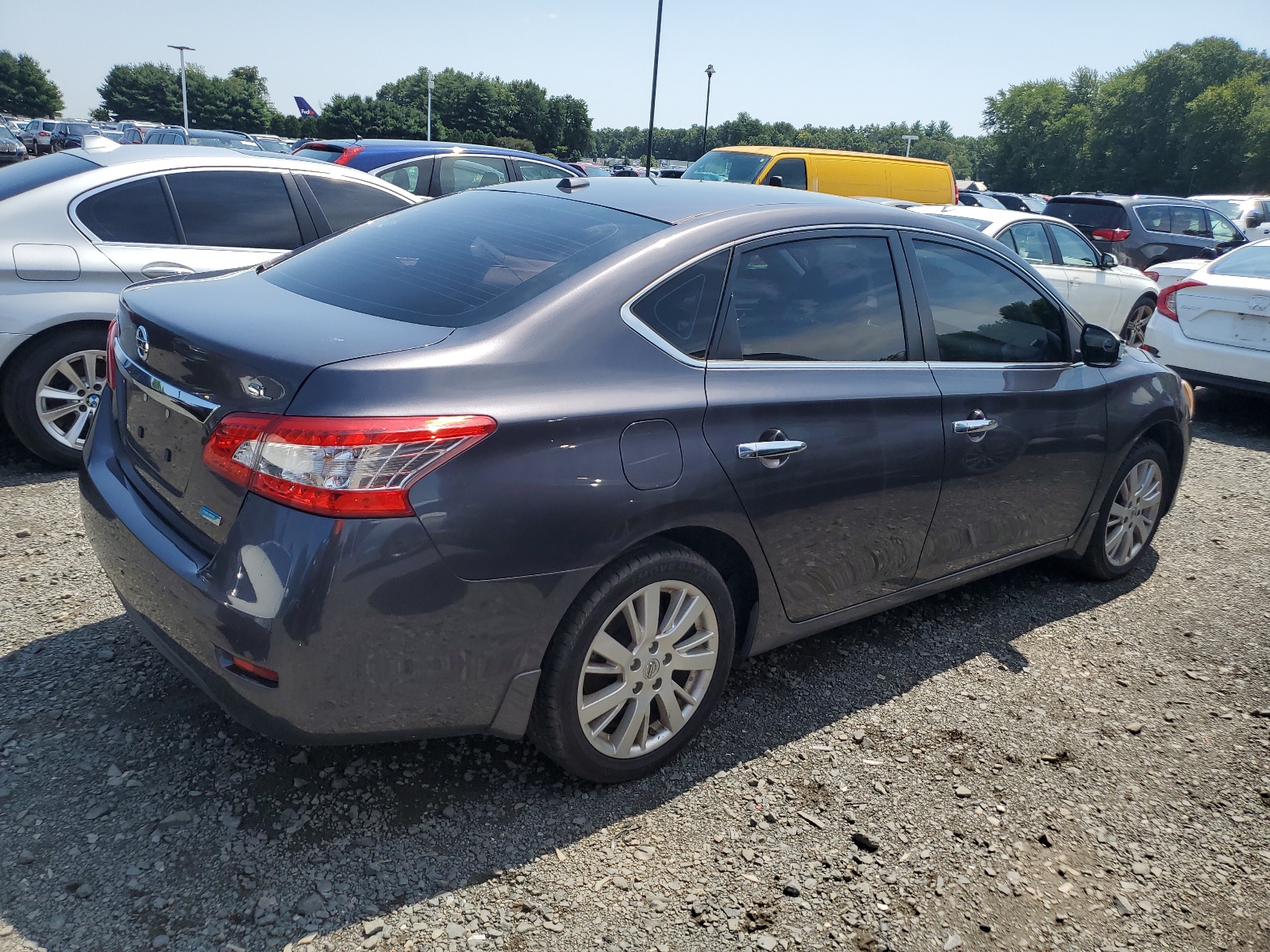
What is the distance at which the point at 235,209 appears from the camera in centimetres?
539

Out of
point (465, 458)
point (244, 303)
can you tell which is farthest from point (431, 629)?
point (244, 303)

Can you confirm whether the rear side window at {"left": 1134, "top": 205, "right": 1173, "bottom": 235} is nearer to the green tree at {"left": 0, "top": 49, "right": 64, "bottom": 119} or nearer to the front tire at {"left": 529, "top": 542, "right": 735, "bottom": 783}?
the front tire at {"left": 529, "top": 542, "right": 735, "bottom": 783}

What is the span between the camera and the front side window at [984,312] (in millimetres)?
3494

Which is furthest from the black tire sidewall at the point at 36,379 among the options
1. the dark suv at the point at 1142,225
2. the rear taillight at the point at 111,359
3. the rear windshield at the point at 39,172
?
the dark suv at the point at 1142,225

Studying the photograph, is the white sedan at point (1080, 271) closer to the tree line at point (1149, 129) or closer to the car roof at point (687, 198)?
the car roof at point (687, 198)

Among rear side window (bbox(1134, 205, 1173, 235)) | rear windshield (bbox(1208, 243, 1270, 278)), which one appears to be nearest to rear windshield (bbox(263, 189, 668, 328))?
rear windshield (bbox(1208, 243, 1270, 278))

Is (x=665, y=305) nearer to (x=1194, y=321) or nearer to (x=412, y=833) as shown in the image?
→ (x=412, y=833)

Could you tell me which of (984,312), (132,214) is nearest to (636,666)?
(984,312)

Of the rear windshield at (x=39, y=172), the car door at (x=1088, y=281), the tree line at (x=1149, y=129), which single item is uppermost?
the tree line at (x=1149, y=129)

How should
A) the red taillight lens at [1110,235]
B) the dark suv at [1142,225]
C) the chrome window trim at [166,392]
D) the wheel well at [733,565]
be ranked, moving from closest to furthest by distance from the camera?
the chrome window trim at [166,392]
the wheel well at [733,565]
the red taillight lens at [1110,235]
the dark suv at [1142,225]

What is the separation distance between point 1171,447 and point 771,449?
286cm

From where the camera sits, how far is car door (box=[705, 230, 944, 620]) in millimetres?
2811

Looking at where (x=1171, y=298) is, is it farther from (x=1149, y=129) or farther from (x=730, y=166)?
(x=1149, y=129)

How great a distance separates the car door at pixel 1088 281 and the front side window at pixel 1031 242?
17 cm
